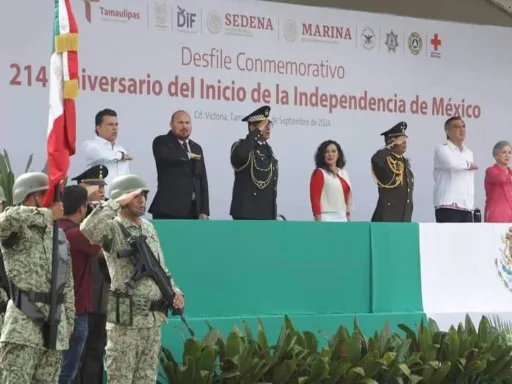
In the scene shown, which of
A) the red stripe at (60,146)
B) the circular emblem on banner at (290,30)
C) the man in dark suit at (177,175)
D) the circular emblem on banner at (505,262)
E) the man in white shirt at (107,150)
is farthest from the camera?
the circular emblem on banner at (290,30)

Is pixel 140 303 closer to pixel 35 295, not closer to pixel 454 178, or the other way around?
pixel 35 295

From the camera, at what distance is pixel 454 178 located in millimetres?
11875

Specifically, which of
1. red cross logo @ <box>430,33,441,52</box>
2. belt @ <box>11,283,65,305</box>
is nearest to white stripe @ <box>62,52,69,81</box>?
belt @ <box>11,283,65,305</box>

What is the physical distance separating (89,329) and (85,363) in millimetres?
233

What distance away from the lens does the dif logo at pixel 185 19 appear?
39.8ft

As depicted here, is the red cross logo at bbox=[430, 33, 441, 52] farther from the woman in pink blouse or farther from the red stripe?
the red stripe

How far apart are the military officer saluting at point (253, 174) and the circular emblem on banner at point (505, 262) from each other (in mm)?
2049

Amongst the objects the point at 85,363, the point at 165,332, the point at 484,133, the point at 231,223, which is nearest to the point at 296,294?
the point at 231,223

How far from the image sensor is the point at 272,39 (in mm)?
12719

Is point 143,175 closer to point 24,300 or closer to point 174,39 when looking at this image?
point 174,39

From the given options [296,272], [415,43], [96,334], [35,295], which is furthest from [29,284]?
[415,43]

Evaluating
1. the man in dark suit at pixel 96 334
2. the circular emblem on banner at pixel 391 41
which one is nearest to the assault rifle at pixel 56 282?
the man in dark suit at pixel 96 334

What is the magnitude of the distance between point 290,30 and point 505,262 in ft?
12.1

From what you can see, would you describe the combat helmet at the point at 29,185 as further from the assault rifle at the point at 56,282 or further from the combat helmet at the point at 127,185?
the combat helmet at the point at 127,185
